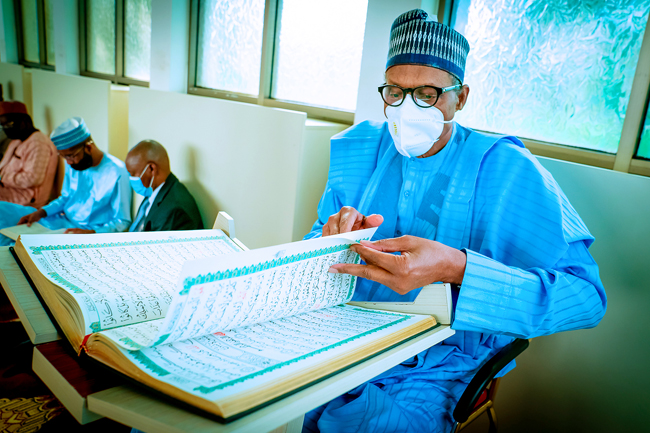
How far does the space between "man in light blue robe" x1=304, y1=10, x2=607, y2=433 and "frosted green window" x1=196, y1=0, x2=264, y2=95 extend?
202 centimetres

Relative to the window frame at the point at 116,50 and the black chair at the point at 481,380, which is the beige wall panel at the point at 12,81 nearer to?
the window frame at the point at 116,50

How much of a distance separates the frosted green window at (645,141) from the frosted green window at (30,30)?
6499 mm

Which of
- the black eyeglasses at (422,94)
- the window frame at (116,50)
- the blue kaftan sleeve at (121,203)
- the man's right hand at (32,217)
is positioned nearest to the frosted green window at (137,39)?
the window frame at (116,50)

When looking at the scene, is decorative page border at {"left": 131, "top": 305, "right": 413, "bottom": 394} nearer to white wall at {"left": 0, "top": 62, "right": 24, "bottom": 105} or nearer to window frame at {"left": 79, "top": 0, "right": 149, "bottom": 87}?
window frame at {"left": 79, "top": 0, "right": 149, "bottom": 87}

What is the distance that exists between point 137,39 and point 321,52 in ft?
8.26

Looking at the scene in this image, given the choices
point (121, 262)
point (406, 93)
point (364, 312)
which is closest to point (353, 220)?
point (364, 312)

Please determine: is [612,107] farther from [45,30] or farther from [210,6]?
[45,30]

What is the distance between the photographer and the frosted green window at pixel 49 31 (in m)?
5.31

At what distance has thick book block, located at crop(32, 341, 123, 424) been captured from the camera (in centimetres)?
58

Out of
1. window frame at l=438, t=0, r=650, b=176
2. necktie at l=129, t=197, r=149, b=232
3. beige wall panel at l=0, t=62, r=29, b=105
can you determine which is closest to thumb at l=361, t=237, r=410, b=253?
window frame at l=438, t=0, r=650, b=176

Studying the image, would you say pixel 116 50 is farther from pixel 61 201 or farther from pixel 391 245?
pixel 391 245

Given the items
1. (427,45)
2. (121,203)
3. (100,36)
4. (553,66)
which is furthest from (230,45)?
(427,45)

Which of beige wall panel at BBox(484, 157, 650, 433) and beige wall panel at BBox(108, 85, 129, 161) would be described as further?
beige wall panel at BBox(108, 85, 129, 161)

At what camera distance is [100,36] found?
15.5 feet
